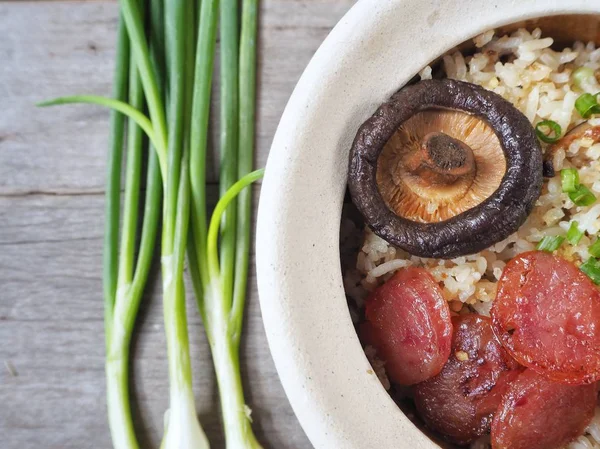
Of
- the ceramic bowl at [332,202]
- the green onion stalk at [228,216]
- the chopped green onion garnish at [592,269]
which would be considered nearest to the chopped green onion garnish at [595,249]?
the chopped green onion garnish at [592,269]

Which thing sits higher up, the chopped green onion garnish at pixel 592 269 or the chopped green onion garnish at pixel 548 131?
the chopped green onion garnish at pixel 548 131

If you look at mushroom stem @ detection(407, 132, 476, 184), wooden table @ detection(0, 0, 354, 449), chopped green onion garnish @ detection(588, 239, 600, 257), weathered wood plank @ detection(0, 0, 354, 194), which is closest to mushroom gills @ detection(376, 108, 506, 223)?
mushroom stem @ detection(407, 132, 476, 184)

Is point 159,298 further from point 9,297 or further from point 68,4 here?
point 68,4

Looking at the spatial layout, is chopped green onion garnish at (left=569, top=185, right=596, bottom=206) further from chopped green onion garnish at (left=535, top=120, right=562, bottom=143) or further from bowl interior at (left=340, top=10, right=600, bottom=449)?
bowl interior at (left=340, top=10, right=600, bottom=449)

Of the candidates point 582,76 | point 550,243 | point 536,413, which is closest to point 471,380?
point 536,413

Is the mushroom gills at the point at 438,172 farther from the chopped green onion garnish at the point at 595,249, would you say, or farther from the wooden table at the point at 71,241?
the wooden table at the point at 71,241

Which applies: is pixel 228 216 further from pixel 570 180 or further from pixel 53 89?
pixel 570 180

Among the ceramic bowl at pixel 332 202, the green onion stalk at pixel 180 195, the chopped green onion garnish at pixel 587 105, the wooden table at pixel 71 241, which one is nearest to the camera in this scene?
the ceramic bowl at pixel 332 202

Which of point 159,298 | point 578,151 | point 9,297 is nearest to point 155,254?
point 159,298
